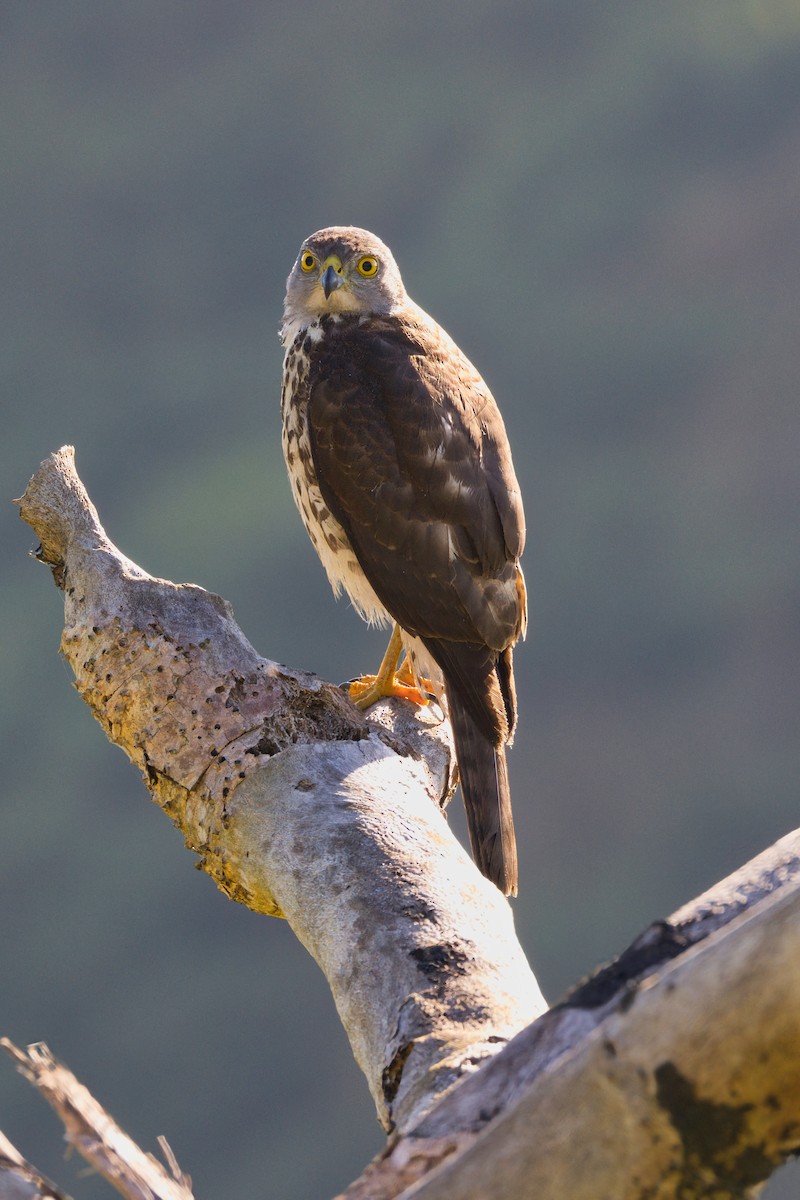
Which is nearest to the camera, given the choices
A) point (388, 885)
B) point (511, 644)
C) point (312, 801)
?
point (388, 885)

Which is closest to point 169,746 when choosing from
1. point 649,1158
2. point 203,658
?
point 203,658

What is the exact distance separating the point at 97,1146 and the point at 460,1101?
433 millimetres

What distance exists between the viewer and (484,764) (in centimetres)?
343

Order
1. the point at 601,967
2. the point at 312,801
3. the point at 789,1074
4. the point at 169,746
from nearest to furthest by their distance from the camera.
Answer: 1. the point at 789,1074
2. the point at 601,967
3. the point at 312,801
4. the point at 169,746

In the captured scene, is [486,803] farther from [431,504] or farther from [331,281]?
[331,281]

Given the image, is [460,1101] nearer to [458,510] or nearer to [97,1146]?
[97,1146]

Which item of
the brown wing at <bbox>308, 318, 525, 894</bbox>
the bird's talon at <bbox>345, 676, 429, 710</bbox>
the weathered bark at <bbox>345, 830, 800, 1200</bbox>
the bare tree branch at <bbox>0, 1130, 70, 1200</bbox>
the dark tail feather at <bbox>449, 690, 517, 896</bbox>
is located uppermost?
the brown wing at <bbox>308, 318, 525, 894</bbox>

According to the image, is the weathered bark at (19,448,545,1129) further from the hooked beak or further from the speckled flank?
the hooked beak

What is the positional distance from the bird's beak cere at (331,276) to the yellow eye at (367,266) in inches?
2.4

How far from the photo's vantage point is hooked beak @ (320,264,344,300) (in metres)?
4.21

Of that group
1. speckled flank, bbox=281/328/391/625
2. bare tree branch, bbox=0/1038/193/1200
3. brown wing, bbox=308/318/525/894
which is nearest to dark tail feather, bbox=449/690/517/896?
brown wing, bbox=308/318/525/894

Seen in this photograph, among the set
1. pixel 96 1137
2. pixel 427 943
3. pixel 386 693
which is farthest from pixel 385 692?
pixel 96 1137

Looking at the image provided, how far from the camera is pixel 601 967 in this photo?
4.56ft

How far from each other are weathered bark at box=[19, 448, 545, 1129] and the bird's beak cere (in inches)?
48.0
